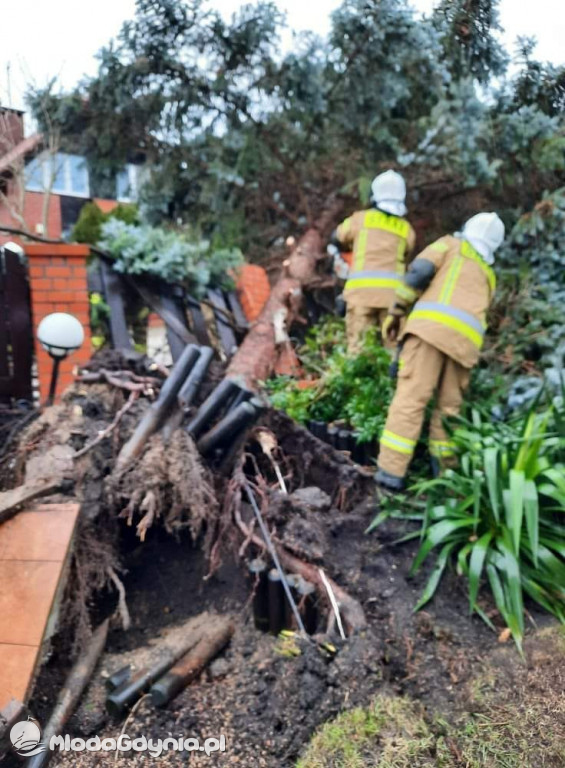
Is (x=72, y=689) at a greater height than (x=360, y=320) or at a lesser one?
lesser

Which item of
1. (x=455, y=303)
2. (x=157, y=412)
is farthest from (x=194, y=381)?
(x=455, y=303)

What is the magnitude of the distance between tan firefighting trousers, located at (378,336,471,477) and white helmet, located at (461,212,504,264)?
2.33ft

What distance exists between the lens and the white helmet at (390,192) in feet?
14.5

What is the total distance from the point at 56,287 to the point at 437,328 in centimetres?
307

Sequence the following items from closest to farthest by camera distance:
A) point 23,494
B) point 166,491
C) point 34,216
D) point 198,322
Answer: point 23,494, point 166,491, point 34,216, point 198,322

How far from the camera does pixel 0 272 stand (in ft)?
13.9

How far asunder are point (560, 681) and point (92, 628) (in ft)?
6.77

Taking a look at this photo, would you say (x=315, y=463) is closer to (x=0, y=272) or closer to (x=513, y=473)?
(x=513, y=473)

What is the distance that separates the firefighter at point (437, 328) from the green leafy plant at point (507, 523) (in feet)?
1.30

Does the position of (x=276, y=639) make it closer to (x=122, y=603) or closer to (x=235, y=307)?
(x=122, y=603)

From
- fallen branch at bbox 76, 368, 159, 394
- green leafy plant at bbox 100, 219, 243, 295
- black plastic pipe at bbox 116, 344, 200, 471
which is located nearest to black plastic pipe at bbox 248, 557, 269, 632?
black plastic pipe at bbox 116, 344, 200, 471

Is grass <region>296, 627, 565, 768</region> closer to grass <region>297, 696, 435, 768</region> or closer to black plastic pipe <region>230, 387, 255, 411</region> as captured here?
grass <region>297, 696, 435, 768</region>

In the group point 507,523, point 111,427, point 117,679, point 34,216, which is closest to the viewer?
point 117,679

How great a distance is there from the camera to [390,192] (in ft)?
14.7
